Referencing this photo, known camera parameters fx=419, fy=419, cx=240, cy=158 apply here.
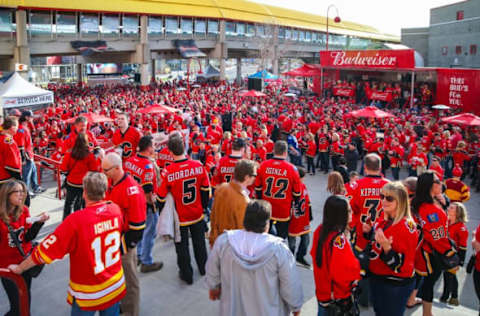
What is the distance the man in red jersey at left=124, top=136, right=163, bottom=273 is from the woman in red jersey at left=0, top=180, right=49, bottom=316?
183 centimetres

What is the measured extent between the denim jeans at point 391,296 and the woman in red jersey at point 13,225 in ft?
10.5

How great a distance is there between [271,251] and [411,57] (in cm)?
2318

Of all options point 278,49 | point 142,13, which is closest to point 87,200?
point 142,13

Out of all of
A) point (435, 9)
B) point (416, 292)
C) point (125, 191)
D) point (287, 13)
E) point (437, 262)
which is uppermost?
point (287, 13)

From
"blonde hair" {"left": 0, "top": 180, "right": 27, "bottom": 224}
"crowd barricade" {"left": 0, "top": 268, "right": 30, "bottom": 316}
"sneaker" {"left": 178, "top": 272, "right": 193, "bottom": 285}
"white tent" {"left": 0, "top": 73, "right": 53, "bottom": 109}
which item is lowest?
"sneaker" {"left": 178, "top": 272, "right": 193, "bottom": 285}

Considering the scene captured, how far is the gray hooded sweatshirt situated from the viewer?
3.21m

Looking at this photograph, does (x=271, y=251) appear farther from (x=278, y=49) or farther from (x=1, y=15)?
(x=278, y=49)

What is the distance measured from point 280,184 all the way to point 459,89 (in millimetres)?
19435

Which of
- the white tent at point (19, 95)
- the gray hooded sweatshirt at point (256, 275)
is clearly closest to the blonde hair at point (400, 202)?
the gray hooded sweatshirt at point (256, 275)

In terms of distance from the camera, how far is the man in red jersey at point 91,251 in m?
3.34

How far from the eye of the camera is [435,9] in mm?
38562

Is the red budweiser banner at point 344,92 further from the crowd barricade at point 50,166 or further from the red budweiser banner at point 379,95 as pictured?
the crowd barricade at point 50,166

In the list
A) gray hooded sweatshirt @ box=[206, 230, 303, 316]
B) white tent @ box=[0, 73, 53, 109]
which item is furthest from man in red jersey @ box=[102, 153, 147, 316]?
white tent @ box=[0, 73, 53, 109]

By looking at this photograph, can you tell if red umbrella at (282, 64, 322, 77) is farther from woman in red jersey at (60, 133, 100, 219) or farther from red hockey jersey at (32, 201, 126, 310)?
red hockey jersey at (32, 201, 126, 310)
